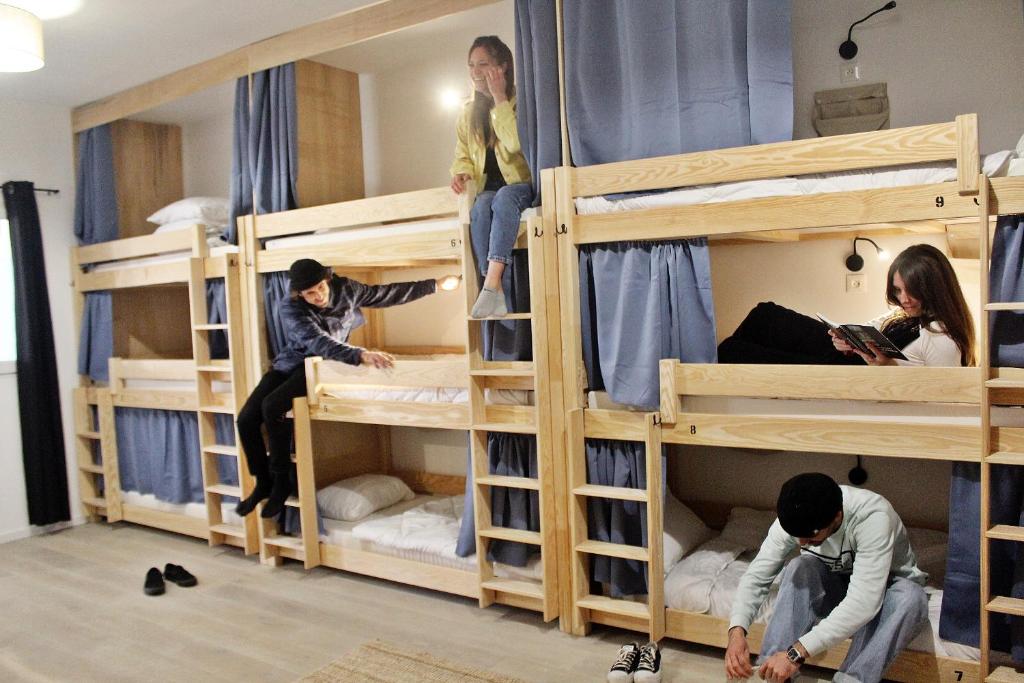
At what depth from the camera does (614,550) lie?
10.4 feet

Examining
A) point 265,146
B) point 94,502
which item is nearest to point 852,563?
point 265,146

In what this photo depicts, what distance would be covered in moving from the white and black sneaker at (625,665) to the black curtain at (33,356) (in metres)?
4.09

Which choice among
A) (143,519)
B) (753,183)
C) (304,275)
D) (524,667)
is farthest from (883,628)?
(143,519)

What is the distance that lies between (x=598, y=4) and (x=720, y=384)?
1566 mm

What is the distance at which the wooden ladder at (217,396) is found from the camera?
443 centimetres

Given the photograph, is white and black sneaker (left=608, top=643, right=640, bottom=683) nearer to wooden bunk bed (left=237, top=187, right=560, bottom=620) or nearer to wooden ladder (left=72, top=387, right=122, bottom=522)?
wooden bunk bed (left=237, top=187, right=560, bottom=620)

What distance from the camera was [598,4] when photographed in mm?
3197

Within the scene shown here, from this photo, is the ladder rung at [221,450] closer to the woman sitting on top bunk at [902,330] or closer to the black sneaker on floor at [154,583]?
the black sneaker on floor at [154,583]

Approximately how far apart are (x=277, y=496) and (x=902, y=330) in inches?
119

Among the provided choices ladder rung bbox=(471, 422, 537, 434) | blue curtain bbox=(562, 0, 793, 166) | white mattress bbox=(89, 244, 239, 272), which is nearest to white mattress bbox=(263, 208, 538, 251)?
white mattress bbox=(89, 244, 239, 272)

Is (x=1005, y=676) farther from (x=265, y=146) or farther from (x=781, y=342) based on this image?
(x=265, y=146)

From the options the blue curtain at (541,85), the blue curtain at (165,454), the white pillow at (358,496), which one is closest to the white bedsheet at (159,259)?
the blue curtain at (165,454)

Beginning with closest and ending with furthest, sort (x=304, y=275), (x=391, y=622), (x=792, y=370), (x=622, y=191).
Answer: (x=792, y=370), (x=622, y=191), (x=391, y=622), (x=304, y=275)

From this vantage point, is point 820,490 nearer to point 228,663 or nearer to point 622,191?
point 622,191
